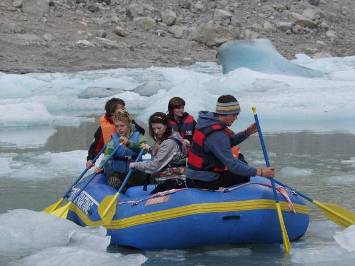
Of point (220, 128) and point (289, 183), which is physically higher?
point (220, 128)

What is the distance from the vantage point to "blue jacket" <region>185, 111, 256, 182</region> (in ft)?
13.6

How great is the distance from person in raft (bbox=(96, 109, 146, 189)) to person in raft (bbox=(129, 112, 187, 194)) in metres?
0.27

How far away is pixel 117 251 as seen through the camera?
14.4 feet

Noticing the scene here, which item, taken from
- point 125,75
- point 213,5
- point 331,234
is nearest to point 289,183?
point 331,234

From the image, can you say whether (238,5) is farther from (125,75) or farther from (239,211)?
(239,211)

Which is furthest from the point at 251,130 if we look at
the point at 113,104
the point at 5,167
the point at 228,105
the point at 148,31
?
the point at 148,31

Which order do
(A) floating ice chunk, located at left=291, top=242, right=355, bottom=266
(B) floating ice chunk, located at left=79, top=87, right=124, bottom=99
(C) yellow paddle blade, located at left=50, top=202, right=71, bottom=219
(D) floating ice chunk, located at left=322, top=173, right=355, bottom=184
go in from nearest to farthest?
(A) floating ice chunk, located at left=291, top=242, right=355, bottom=266 → (C) yellow paddle blade, located at left=50, top=202, right=71, bottom=219 → (D) floating ice chunk, located at left=322, top=173, right=355, bottom=184 → (B) floating ice chunk, located at left=79, top=87, right=124, bottom=99

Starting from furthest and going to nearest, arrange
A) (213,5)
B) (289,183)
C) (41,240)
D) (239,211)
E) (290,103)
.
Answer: (213,5) → (290,103) → (289,183) → (41,240) → (239,211)

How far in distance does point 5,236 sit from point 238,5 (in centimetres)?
2465

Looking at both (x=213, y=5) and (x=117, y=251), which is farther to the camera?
(x=213, y=5)

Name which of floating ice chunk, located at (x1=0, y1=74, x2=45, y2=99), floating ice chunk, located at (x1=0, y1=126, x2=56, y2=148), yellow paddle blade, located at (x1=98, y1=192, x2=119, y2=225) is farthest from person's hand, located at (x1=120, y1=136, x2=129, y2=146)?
floating ice chunk, located at (x1=0, y1=74, x2=45, y2=99)

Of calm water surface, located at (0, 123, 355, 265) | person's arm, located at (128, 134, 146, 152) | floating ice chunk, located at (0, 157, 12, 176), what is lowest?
floating ice chunk, located at (0, 157, 12, 176)

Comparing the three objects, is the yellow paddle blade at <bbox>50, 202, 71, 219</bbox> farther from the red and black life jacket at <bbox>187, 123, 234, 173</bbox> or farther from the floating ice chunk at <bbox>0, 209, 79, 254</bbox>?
the red and black life jacket at <bbox>187, 123, 234, 173</bbox>

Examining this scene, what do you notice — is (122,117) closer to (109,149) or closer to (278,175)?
(109,149)
